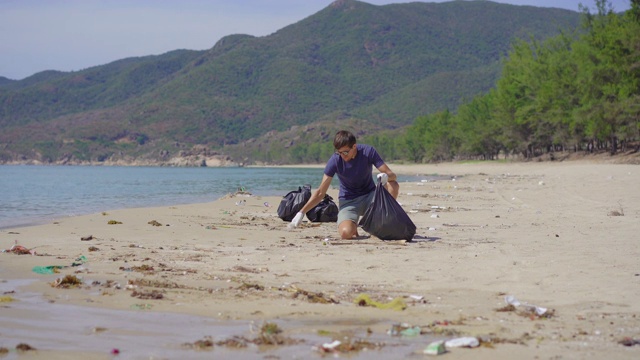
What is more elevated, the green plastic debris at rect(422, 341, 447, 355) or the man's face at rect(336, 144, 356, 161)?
the man's face at rect(336, 144, 356, 161)

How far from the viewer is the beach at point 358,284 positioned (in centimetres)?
452

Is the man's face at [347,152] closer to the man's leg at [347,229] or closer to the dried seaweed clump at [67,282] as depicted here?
the man's leg at [347,229]

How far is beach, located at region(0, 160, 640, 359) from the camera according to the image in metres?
4.52

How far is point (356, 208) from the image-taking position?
10.3 metres

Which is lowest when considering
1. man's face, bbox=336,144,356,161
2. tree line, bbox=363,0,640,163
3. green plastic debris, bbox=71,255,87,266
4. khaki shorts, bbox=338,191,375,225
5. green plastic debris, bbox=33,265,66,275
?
green plastic debris, bbox=71,255,87,266

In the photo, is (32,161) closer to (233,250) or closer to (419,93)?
(419,93)

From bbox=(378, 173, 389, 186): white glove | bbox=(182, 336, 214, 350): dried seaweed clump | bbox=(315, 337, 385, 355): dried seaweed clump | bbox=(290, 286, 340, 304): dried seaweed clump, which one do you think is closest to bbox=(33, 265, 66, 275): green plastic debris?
bbox=(290, 286, 340, 304): dried seaweed clump

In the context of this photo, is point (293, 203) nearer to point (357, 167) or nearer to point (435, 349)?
point (357, 167)

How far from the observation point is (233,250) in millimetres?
9133

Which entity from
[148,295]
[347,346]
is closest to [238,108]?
[148,295]

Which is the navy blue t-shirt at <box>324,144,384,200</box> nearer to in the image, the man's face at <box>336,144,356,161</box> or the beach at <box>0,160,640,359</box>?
the man's face at <box>336,144,356,161</box>

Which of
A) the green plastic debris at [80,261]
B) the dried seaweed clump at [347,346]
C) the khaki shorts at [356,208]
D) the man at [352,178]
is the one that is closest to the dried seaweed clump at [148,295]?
the green plastic debris at [80,261]

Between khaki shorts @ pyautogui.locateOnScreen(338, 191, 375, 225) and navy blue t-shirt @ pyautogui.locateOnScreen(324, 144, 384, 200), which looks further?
khaki shorts @ pyautogui.locateOnScreen(338, 191, 375, 225)

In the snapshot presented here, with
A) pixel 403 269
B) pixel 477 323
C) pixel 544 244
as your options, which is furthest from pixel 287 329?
pixel 544 244
